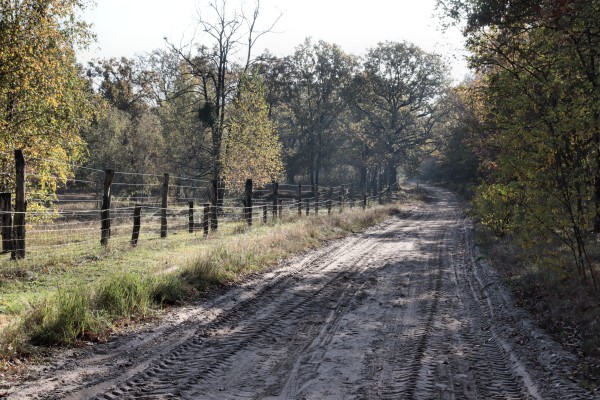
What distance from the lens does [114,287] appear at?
20.7ft

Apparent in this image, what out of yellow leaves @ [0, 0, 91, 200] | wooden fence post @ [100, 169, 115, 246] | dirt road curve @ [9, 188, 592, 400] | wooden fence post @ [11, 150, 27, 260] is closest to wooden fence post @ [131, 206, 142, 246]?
wooden fence post @ [100, 169, 115, 246]

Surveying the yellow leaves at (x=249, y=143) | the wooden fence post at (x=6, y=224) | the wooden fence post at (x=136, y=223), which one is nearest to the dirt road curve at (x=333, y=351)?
the wooden fence post at (x=6, y=224)

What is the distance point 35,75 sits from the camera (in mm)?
12562

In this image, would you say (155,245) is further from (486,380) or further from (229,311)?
(486,380)

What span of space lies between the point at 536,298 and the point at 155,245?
32.6 ft

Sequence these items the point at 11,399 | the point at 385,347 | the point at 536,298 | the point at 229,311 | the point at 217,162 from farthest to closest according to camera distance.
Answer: the point at 217,162 → the point at 536,298 → the point at 229,311 → the point at 385,347 → the point at 11,399

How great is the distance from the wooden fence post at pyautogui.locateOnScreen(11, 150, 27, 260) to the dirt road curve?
5.03m

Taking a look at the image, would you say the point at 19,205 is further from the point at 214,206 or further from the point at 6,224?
the point at 214,206

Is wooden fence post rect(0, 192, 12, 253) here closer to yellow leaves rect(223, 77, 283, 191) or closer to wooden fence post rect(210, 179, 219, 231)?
wooden fence post rect(210, 179, 219, 231)

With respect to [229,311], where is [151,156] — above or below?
above

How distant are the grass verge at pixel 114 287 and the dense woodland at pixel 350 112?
3795mm

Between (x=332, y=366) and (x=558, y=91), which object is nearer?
(x=332, y=366)

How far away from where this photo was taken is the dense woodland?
722 centimetres

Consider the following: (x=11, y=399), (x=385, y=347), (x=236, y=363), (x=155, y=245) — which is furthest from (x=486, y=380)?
(x=155, y=245)
